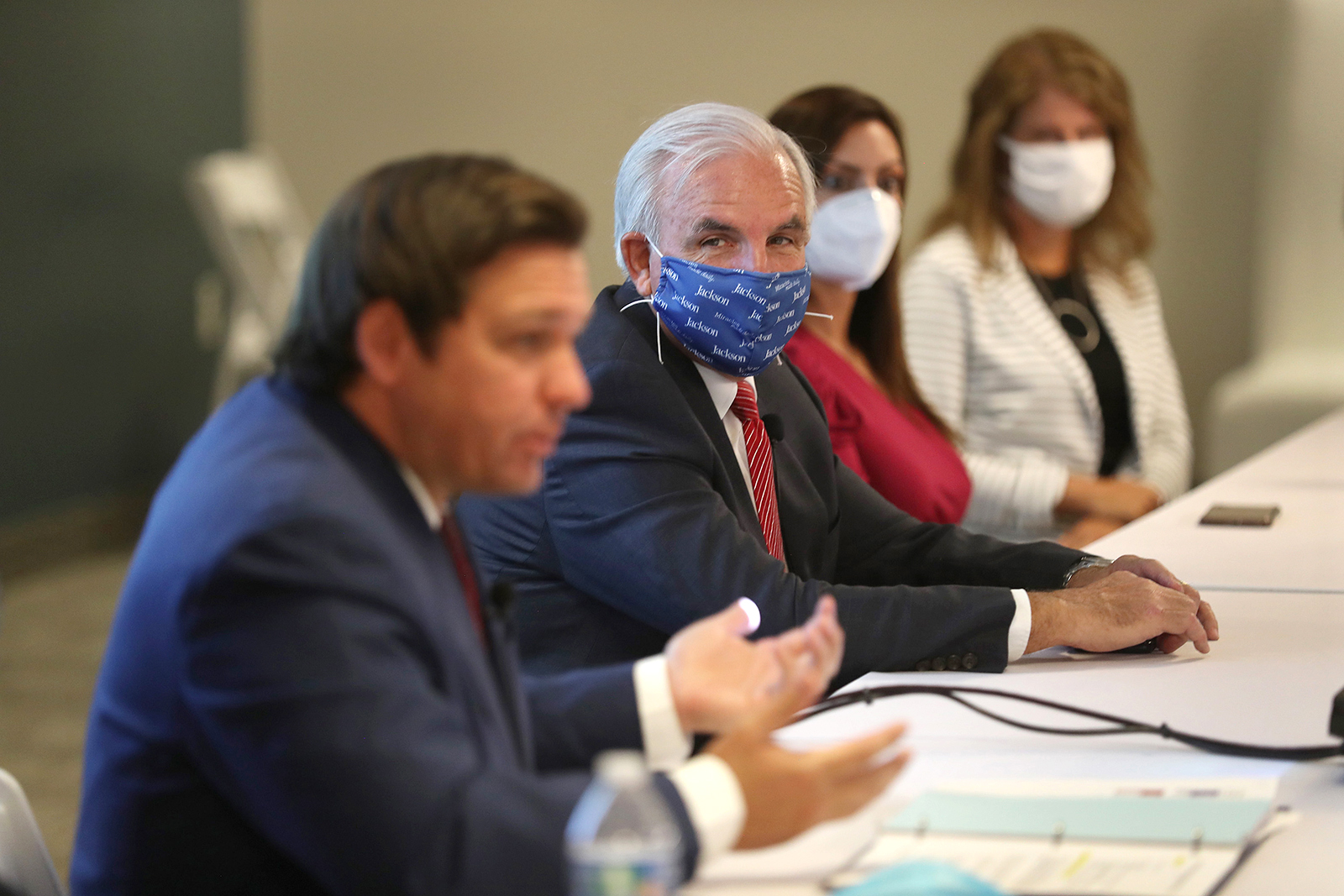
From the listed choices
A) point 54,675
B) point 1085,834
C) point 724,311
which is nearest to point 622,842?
point 1085,834

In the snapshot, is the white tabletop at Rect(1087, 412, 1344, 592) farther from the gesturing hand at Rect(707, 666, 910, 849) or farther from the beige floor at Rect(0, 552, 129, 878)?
the beige floor at Rect(0, 552, 129, 878)

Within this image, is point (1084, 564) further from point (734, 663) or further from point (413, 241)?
point (413, 241)

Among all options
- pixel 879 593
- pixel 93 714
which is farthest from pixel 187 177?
pixel 93 714

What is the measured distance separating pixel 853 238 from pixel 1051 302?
99 centimetres

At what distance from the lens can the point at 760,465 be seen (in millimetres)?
1938

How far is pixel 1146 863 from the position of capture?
1.08 meters

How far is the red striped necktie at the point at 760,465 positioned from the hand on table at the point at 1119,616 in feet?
1.21

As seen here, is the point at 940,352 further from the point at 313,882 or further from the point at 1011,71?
the point at 313,882

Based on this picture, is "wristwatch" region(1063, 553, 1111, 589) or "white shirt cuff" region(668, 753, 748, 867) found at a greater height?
"white shirt cuff" region(668, 753, 748, 867)

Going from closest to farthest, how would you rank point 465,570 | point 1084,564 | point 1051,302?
1. point 465,570
2. point 1084,564
3. point 1051,302

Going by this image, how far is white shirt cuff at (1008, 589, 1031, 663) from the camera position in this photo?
5.40ft

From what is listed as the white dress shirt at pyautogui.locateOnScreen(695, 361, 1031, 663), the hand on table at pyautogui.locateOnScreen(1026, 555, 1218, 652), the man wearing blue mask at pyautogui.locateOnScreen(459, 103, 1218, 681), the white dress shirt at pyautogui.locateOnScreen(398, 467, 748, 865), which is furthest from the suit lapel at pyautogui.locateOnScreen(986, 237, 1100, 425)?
the white dress shirt at pyautogui.locateOnScreen(398, 467, 748, 865)

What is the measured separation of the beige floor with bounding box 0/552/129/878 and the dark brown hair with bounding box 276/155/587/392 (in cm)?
212

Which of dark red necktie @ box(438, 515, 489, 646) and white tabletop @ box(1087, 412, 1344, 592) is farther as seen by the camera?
white tabletop @ box(1087, 412, 1344, 592)
